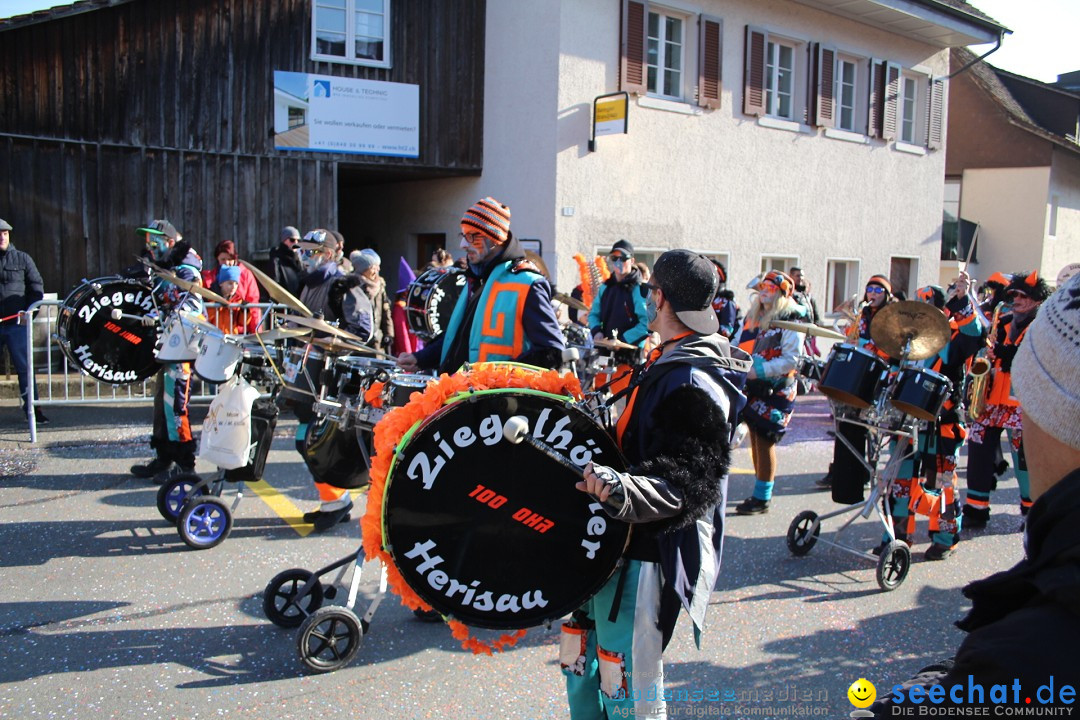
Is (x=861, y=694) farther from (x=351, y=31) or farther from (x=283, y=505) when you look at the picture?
(x=351, y=31)

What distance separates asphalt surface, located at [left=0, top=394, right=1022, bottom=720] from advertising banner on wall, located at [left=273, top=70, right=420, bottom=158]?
7433mm

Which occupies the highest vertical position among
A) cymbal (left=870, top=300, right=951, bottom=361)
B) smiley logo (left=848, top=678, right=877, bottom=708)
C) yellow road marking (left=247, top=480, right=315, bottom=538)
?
cymbal (left=870, top=300, right=951, bottom=361)

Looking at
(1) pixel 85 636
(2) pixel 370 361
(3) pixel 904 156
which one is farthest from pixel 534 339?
(3) pixel 904 156

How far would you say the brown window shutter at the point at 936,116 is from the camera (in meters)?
18.7

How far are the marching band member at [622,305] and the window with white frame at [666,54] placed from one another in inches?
252

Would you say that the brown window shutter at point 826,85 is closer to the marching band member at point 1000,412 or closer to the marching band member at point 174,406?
the marching band member at point 1000,412

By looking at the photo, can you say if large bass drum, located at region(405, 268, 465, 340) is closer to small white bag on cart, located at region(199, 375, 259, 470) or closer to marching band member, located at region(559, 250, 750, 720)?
small white bag on cart, located at region(199, 375, 259, 470)

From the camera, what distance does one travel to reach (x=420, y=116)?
13766mm

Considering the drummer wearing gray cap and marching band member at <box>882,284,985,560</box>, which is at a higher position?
the drummer wearing gray cap

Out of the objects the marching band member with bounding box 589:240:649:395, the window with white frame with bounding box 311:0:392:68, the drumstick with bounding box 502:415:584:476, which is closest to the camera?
the drumstick with bounding box 502:415:584:476

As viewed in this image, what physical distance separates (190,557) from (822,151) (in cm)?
1465

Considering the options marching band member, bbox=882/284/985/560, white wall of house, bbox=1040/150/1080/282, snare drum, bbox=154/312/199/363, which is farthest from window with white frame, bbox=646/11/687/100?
white wall of house, bbox=1040/150/1080/282

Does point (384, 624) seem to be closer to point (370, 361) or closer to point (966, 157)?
point (370, 361)

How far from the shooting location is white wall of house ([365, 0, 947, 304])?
13.3 m
